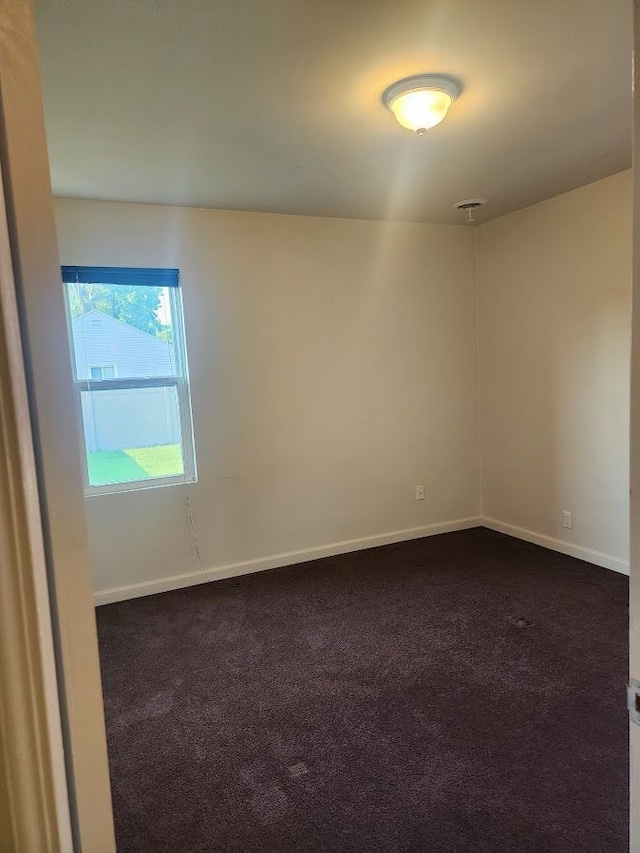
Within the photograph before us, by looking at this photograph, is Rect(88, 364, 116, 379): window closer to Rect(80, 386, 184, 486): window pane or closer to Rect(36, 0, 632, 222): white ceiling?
Rect(80, 386, 184, 486): window pane

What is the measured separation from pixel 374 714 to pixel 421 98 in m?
2.48

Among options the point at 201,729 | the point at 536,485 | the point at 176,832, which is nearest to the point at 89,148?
the point at 201,729

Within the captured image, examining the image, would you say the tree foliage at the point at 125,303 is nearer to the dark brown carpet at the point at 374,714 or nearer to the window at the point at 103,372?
the window at the point at 103,372

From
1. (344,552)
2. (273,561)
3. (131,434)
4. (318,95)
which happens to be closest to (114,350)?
(131,434)

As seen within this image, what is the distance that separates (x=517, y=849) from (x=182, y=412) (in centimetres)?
285

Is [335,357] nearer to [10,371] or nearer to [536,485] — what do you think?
[536,485]

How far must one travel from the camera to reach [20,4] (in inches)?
22.0

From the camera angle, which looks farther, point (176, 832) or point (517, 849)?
point (176, 832)

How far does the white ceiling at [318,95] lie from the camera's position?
1669 millimetres

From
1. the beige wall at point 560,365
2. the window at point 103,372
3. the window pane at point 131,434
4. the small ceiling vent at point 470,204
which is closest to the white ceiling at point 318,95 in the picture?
the small ceiling vent at point 470,204

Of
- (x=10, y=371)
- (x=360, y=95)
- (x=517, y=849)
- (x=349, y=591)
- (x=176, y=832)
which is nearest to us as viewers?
(x=10, y=371)

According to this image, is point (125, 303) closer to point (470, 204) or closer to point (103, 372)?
point (103, 372)

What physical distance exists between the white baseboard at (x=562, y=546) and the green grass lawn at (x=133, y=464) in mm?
2633

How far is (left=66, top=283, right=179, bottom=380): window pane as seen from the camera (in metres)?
3.28
